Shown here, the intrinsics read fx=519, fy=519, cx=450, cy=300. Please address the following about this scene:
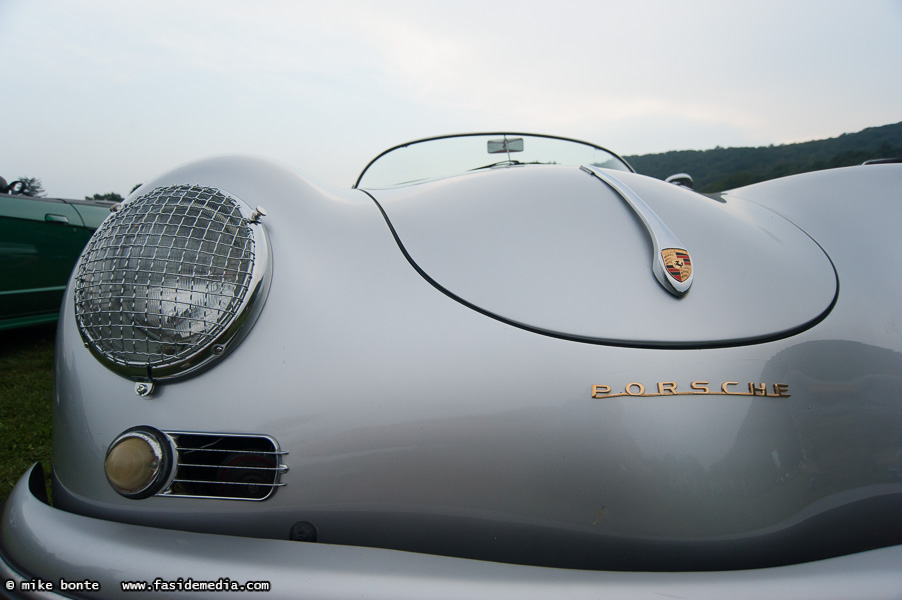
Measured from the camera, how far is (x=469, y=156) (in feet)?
7.16

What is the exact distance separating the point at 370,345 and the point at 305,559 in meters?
0.33

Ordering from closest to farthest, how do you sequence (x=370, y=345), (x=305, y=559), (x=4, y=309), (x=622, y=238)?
1. (x=305, y=559)
2. (x=370, y=345)
3. (x=622, y=238)
4. (x=4, y=309)

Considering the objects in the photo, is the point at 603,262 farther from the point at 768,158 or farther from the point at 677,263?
the point at 768,158

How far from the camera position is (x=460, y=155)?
2203mm

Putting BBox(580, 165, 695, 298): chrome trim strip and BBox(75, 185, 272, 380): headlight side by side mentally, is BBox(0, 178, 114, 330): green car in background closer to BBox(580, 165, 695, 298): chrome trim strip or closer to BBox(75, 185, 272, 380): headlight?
BBox(75, 185, 272, 380): headlight

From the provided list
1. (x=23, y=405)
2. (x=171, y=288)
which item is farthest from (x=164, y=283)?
(x=23, y=405)

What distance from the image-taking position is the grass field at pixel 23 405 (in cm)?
200

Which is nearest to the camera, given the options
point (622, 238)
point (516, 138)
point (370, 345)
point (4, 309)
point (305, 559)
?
point (305, 559)

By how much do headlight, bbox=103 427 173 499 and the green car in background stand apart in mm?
3421

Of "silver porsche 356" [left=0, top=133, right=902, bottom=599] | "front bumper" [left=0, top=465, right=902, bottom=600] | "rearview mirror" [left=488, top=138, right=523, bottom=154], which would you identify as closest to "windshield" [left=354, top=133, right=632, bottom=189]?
"rearview mirror" [left=488, top=138, right=523, bottom=154]

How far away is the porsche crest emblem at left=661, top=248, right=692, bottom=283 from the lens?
3.02 feet

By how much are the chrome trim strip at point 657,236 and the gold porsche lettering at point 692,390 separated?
169mm

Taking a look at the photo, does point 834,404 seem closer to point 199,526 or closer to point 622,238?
point 622,238

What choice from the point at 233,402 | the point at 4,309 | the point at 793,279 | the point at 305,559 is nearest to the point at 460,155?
the point at 793,279
